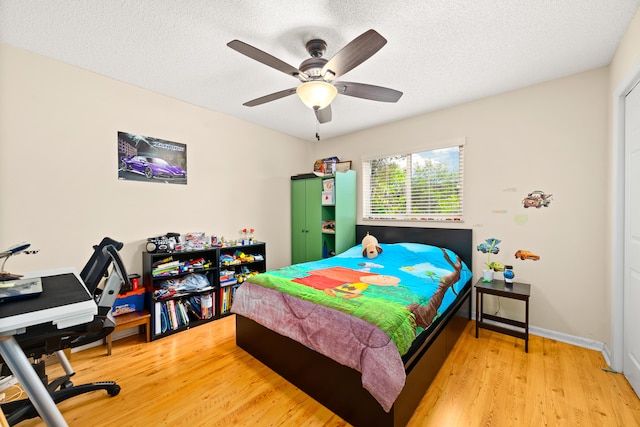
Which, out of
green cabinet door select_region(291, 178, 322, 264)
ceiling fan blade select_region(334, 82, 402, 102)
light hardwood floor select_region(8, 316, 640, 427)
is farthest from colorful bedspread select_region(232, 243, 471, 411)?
ceiling fan blade select_region(334, 82, 402, 102)

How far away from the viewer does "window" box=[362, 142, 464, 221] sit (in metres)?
3.28

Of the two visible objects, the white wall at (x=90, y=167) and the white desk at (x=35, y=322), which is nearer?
the white desk at (x=35, y=322)

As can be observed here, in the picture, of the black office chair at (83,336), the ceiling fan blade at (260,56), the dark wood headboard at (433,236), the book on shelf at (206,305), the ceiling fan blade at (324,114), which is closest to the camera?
the black office chair at (83,336)

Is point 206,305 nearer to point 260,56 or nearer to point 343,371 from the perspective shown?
point 343,371

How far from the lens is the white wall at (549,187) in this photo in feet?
7.98

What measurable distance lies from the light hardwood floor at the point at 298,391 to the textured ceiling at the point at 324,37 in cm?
261

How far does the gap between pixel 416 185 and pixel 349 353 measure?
2637 mm

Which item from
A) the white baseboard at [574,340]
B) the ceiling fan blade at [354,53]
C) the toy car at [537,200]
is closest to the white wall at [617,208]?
the white baseboard at [574,340]

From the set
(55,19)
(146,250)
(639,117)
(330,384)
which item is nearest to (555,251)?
(639,117)

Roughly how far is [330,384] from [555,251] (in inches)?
Result: 102

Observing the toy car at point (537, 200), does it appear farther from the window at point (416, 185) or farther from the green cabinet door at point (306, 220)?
the green cabinet door at point (306, 220)

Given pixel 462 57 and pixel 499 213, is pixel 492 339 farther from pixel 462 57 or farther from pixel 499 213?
pixel 462 57

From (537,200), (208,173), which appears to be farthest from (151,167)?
(537,200)

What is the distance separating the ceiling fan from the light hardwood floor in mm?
2170
